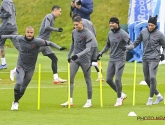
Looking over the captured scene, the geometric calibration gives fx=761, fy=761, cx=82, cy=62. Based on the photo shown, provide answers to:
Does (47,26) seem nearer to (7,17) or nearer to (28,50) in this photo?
(7,17)

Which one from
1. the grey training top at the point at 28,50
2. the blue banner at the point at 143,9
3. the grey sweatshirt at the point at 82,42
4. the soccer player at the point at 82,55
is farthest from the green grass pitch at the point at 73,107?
the blue banner at the point at 143,9

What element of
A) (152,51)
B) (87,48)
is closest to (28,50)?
(87,48)

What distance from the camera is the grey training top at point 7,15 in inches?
922

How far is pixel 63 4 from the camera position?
168 feet

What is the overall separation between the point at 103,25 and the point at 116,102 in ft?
97.4

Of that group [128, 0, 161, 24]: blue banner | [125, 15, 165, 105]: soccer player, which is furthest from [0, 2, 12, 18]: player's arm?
[128, 0, 161, 24]: blue banner

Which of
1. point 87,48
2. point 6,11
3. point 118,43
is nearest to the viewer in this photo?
point 87,48

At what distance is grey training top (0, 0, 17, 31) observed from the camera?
23.4 meters

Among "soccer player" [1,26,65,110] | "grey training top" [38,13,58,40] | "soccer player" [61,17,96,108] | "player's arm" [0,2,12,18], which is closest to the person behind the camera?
"soccer player" [1,26,65,110]

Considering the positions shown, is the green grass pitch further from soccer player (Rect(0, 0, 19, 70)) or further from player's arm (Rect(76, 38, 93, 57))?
soccer player (Rect(0, 0, 19, 70))

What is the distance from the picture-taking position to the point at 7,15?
2348cm

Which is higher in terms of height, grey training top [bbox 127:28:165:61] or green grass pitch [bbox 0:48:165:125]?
grey training top [bbox 127:28:165:61]

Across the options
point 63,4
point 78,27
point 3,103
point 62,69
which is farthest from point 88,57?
point 63,4

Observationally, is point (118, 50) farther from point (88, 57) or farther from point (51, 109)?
point (51, 109)
